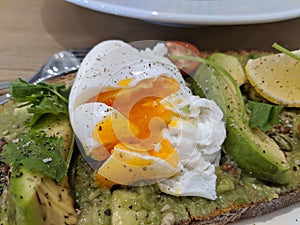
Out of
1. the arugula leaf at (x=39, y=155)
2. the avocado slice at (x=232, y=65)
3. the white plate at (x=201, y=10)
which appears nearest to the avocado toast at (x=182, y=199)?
the arugula leaf at (x=39, y=155)

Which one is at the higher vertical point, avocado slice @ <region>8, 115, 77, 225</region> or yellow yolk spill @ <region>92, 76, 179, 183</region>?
yellow yolk spill @ <region>92, 76, 179, 183</region>

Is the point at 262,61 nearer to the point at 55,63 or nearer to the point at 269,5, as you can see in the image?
the point at 269,5

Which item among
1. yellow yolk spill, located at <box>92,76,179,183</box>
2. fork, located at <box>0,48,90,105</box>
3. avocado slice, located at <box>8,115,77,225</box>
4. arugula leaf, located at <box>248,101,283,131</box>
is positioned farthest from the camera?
fork, located at <box>0,48,90,105</box>

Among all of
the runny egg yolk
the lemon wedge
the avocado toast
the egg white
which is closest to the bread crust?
the avocado toast

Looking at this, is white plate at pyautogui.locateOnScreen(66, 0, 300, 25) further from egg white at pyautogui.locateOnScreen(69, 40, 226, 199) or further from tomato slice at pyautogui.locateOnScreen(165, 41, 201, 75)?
egg white at pyautogui.locateOnScreen(69, 40, 226, 199)

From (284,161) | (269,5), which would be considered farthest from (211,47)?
(284,161)

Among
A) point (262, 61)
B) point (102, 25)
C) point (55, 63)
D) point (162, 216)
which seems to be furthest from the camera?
point (102, 25)

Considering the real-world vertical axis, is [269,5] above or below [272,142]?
above
